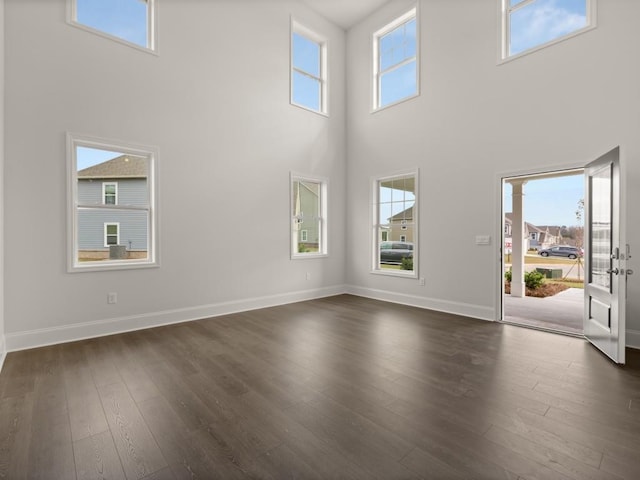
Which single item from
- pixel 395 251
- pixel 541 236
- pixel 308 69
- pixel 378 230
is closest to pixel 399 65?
pixel 308 69

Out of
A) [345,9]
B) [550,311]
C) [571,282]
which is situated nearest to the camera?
[550,311]

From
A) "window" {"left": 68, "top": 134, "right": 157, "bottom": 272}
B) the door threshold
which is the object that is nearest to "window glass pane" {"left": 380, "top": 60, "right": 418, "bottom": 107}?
the door threshold

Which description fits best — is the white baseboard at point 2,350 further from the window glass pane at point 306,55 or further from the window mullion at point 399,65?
the window mullion at point 399,65

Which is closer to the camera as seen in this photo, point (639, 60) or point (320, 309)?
point (639, 60)

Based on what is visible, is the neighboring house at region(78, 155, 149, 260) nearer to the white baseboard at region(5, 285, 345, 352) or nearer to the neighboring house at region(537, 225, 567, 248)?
the white baseboard at region(5, 285, 345, 352)

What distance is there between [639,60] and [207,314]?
5.99 metres

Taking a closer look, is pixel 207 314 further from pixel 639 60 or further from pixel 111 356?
pixel 639 60

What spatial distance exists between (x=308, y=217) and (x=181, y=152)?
2538 millimetres

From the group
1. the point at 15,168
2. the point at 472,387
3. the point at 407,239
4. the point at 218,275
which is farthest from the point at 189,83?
the point at 472,387

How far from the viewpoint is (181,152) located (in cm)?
445

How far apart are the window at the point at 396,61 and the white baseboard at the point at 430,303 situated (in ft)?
11.3

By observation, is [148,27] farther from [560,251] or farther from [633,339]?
[560,251]

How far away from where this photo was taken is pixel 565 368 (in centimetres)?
289

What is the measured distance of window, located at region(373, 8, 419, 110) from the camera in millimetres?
5617
